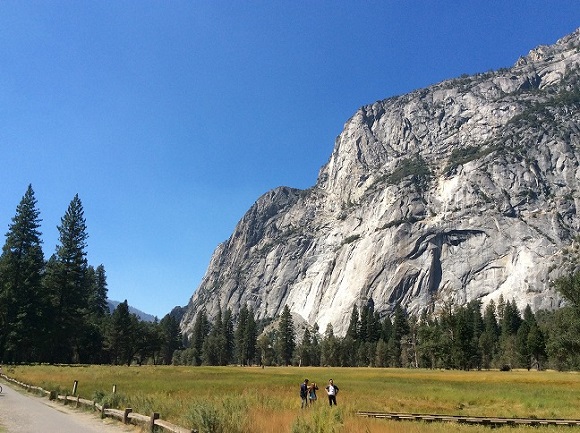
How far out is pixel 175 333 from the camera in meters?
154

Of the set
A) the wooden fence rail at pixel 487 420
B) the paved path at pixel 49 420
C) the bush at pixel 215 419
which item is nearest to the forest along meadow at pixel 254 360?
the bush at pixel 215 419

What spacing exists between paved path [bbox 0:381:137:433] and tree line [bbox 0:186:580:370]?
40.8 meters

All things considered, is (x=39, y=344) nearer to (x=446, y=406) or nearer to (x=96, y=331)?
(x=96, y=331)

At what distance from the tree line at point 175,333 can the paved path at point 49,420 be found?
40.8 metres

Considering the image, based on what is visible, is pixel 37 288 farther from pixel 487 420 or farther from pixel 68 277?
pixel 487 420

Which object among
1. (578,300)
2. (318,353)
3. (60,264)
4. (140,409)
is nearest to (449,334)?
(578,300)

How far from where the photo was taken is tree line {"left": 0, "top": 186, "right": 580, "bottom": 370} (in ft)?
203

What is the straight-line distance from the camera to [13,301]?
195 feet

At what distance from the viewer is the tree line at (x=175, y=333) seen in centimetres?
6185

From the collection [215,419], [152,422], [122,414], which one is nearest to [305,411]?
[215,419]

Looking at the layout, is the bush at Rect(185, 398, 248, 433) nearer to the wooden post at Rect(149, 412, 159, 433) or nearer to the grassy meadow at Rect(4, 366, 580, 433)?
the grassy meadow at Rect(4, 366, 580, 433)

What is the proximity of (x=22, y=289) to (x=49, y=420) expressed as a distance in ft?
160

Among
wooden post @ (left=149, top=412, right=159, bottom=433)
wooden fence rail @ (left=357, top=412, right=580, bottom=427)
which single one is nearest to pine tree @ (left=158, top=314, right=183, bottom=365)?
wooden fence rail @ (left=357, top=412, right=580, bottom=427)

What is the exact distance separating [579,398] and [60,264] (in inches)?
2491
